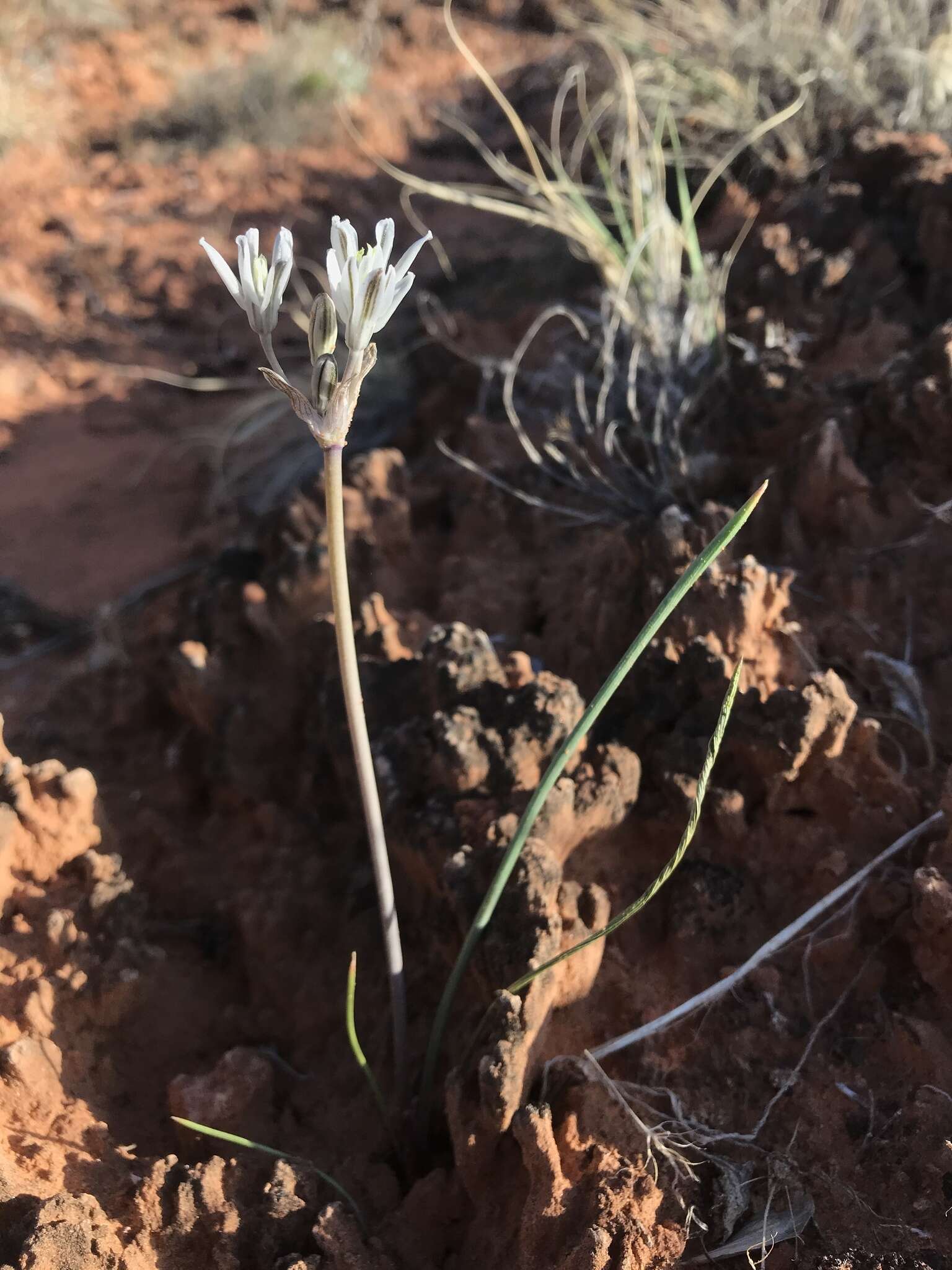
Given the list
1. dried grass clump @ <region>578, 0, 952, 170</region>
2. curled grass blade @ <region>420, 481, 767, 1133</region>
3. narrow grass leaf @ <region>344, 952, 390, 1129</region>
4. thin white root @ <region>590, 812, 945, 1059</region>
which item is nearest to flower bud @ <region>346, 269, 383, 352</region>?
curled grass blade @ <region>420, 481, 767, 1133</region>

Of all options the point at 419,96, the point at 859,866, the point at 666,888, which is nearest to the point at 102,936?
the point at 666,888

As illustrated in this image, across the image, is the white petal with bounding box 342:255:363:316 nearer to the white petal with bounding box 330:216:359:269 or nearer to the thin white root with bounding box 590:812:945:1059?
the white petal with bounding box 330:216:359:269

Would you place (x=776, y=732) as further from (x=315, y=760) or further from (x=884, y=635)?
(x=315, y=760)

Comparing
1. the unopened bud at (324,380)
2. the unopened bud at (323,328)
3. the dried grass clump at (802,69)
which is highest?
the dried grass clump at (802,69)

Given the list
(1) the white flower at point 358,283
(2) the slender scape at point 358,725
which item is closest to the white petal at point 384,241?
(1) the white flower at point 358,283

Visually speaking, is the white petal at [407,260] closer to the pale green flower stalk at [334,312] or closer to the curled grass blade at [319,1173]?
the pale green flower stalk at [334,312]

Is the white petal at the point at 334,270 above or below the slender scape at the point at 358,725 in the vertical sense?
above

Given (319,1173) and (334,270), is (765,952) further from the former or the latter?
(334,270)

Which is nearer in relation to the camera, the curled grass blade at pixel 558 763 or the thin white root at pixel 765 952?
the curled grass blade at pixel 558 763
